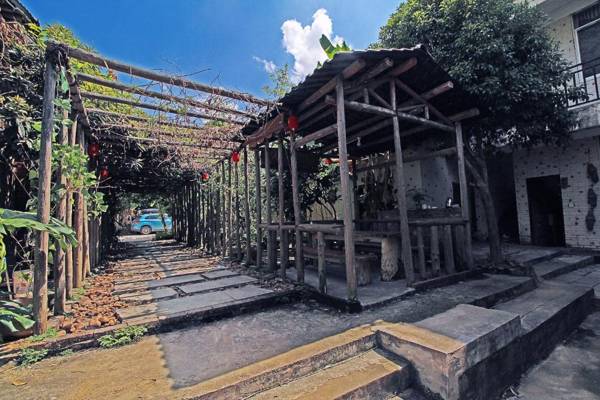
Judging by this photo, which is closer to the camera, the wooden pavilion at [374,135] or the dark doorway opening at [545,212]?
the wooden pavilion at [374,135]

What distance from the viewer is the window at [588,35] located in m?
7.62

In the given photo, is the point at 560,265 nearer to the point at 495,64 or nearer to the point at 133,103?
the point at 495,64

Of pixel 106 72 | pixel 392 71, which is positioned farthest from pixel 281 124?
pixel 106 72

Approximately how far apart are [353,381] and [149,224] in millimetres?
22543

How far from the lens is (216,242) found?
8.66 meters

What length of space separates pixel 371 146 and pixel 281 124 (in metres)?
2.89

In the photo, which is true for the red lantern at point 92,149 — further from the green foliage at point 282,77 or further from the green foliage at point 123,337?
the green foliage at point 282,77

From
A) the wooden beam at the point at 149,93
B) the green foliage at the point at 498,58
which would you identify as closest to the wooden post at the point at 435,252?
the green foliage at the point at 498,58

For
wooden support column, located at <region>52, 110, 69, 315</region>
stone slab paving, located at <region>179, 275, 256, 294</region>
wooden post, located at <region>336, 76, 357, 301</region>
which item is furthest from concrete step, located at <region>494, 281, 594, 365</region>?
wooden support column, located at <region>52, 110, 69, 315</region>

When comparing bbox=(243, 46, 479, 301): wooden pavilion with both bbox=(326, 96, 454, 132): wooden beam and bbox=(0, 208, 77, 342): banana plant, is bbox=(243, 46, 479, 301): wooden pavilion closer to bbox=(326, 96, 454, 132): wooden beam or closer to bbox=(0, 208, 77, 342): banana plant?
bbox=(326, 96, 454, 132): wooden beam

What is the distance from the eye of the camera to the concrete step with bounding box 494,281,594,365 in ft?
10.3

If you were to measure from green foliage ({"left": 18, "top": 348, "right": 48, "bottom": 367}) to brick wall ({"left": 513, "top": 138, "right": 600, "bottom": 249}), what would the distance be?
10.5 meters

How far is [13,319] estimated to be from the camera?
2.73 meters

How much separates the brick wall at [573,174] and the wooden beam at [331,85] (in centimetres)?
740
